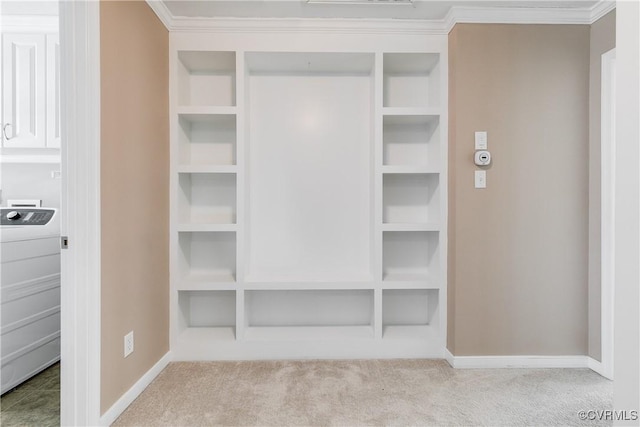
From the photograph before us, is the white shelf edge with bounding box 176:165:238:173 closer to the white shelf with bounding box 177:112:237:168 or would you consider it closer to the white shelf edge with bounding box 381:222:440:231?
the white shelf with bounding box 177:112:237:168

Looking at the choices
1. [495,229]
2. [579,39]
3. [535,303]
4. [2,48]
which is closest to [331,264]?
[495,229]

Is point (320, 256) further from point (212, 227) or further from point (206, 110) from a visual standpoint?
point (206, 110)

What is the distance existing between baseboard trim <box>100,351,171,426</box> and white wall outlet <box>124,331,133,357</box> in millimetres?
212

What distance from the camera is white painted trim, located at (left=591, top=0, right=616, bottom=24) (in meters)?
2.23

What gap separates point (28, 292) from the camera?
2.11m

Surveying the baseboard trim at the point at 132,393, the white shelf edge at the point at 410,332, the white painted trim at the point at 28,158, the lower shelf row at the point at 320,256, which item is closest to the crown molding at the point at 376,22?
the white painted trim at the point at 28,158

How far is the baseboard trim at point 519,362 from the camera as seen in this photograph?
236 cm

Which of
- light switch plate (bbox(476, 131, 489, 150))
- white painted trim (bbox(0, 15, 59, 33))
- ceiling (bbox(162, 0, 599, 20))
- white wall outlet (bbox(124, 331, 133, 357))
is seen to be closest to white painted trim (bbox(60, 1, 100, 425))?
white wall outlet (bbox(124, 331, 133, 357))

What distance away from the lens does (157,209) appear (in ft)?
7.50

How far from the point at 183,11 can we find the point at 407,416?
2.84 meters

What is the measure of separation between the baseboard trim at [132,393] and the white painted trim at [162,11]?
226 centimetres

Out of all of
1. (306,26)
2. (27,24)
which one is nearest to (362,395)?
(306,26)

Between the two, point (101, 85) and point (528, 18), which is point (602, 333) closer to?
point (528, 18)

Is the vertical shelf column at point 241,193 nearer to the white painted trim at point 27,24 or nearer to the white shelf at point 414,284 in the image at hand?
the white shelf at point 414,284
